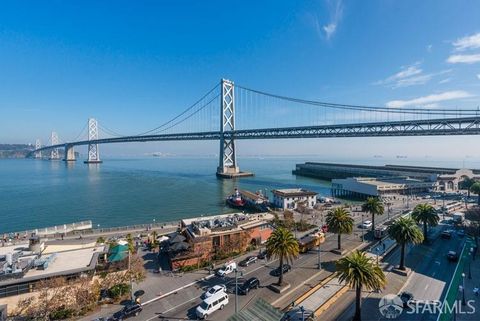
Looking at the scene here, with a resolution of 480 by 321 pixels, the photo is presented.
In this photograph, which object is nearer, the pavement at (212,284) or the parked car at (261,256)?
the pavement at (212,284)

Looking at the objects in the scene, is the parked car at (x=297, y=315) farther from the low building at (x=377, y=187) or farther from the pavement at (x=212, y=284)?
the low building at (x=377, y=187)

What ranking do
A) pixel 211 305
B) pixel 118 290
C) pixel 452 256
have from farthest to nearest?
1. pixel 452 256
2. pixel 118 290
3. pixel 211 305

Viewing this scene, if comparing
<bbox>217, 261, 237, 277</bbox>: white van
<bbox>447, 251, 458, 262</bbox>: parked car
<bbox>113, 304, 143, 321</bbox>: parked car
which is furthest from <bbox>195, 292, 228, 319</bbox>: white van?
<bbox>447, 251, 458, 262</bbox>: parked car

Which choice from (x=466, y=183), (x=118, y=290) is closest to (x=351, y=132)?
(x=466, y=183)

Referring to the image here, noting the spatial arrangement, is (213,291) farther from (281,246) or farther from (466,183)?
(466,183)

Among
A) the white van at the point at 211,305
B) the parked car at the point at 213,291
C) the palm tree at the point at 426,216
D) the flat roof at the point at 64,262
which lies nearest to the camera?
the white van at the point at 211,305

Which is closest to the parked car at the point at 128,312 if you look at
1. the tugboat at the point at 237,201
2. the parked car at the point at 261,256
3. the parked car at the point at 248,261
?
the parked car at the point at 248,261

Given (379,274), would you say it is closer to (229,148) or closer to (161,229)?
(161,229)

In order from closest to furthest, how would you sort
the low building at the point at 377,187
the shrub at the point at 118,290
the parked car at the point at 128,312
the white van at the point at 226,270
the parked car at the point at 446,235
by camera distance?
1. the parked car at the point at 128,312
2. the shrub at the point at 118,290
3. the white van at the point at 226,270
4. the parked car at the point at 446,235
5. the low building at the point at 377,187
